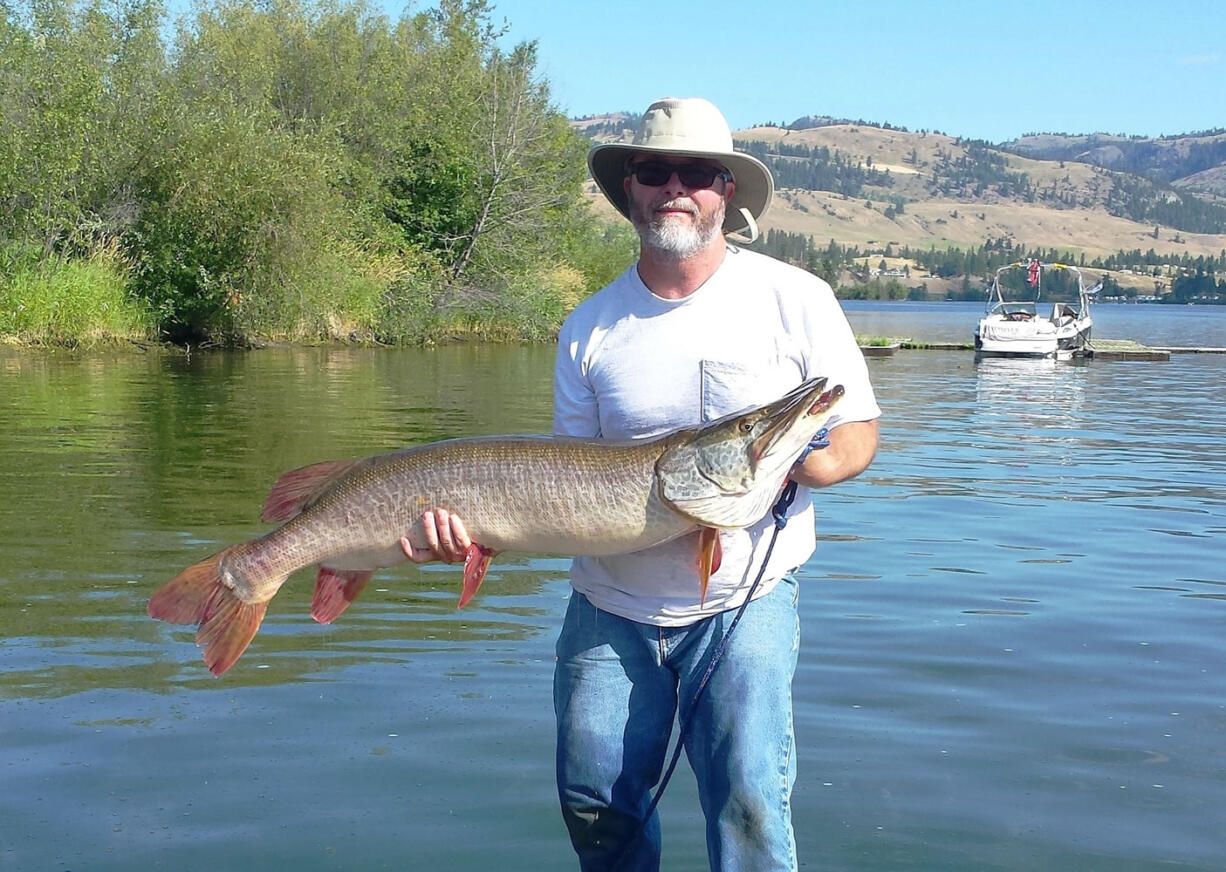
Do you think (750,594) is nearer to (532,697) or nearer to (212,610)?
(212,610)

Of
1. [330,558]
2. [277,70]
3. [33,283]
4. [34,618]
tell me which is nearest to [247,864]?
[330,558]

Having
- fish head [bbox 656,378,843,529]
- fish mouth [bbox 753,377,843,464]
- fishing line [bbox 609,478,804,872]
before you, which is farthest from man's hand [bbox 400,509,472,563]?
fish mouth [bbox 753,377,843,464]

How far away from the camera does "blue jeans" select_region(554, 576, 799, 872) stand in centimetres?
372

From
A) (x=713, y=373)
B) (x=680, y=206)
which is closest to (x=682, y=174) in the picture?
(x=680, y=206)

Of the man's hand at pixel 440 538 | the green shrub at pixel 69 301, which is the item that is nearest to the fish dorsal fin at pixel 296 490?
the man's hand at pixel 440 538

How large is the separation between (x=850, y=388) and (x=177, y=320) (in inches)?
1318

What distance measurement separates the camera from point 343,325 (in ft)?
123

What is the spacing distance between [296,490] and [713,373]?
51.7 inches

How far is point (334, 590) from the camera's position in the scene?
4.14 m

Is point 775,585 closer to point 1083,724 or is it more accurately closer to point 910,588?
point 1083,724

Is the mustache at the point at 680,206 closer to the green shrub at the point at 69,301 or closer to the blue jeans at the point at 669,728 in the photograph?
the blue jeans at the point at 669,728

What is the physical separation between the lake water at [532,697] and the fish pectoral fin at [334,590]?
1195mm

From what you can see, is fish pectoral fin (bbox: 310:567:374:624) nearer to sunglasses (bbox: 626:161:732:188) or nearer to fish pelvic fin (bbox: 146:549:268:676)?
fish pelvic fin (bbox: 146:549:268:676)

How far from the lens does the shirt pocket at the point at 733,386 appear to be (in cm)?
385
